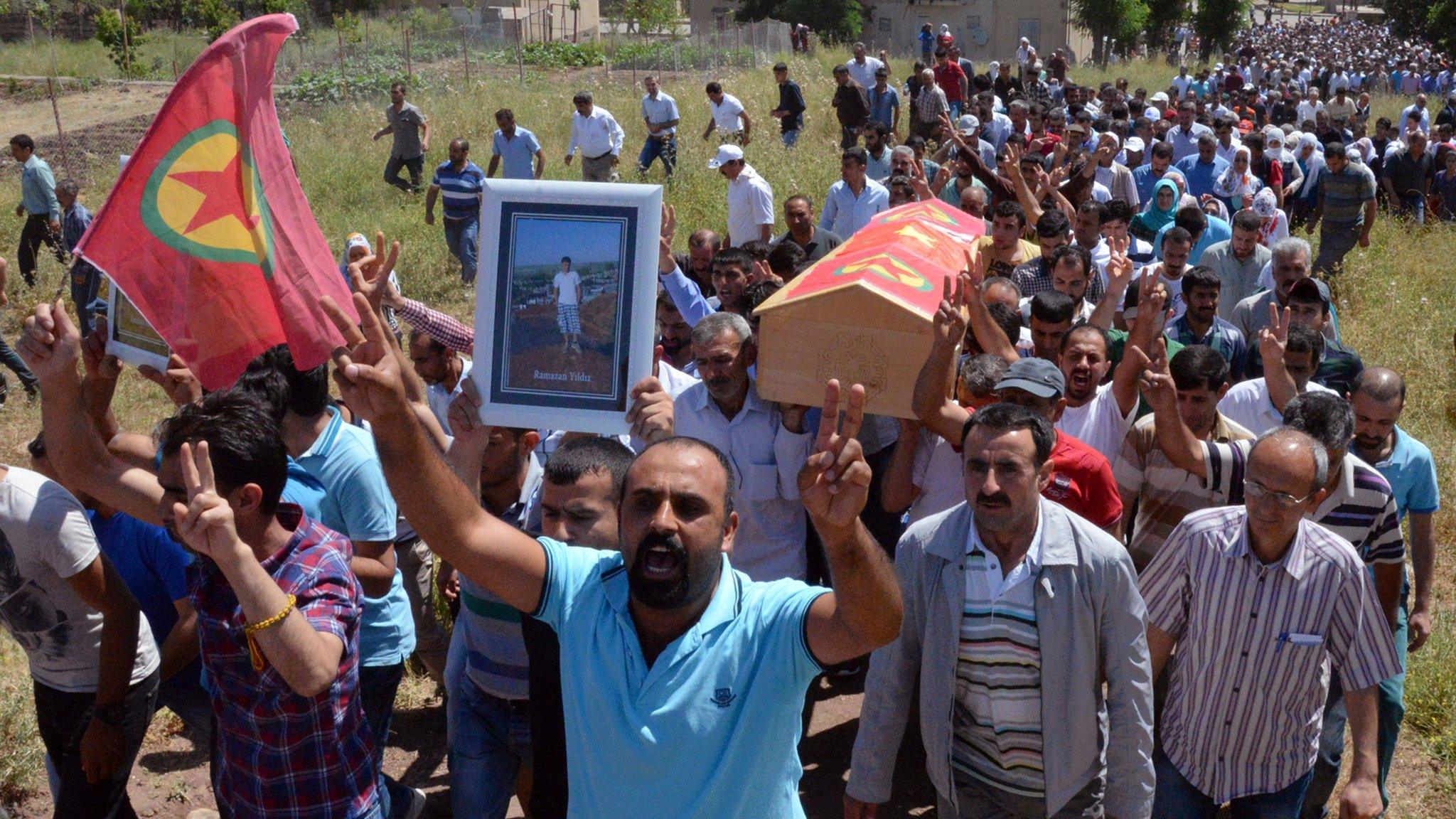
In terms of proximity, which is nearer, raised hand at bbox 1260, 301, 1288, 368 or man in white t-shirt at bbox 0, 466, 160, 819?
man in white t-shirt at bbox 0, 466, 160, 819

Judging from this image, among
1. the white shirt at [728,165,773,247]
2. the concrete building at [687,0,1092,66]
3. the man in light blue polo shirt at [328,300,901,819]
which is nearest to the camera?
the man in light blue polo shirt at [328,300,901,819]

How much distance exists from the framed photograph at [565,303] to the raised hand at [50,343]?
3.75ft

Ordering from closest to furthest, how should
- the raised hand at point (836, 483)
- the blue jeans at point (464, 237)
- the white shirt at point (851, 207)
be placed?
the raised hand at point (836, 483) < the white shirt at point (851, 207) < the blue jeans at point (464, 237)

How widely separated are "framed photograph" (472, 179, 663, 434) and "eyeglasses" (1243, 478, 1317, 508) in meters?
1.63

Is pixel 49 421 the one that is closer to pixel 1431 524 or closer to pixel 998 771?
pixel 998 771

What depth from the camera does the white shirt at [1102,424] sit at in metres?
4.87

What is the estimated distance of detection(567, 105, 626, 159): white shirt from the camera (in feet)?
48.8

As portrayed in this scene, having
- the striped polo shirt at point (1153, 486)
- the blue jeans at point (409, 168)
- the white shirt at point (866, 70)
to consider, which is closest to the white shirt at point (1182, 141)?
the white shirt at point (866, 70)

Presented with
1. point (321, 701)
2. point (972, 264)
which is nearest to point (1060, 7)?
point (972, 264)

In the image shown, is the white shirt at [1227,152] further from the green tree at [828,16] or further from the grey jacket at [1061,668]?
the green tree at [828,16]

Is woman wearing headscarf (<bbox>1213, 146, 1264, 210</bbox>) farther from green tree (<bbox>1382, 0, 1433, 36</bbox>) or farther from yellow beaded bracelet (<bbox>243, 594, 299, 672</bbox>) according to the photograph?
green tree (<bbox>1382, 0, 1433, 36</bbox>)

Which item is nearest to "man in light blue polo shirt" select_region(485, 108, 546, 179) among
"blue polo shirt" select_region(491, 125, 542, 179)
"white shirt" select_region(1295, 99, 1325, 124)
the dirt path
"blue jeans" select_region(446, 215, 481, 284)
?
"blue polo shirt" select_region(491, 125, 542, 179)

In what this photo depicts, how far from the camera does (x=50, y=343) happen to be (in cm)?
362

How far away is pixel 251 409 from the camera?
314 centimetres
